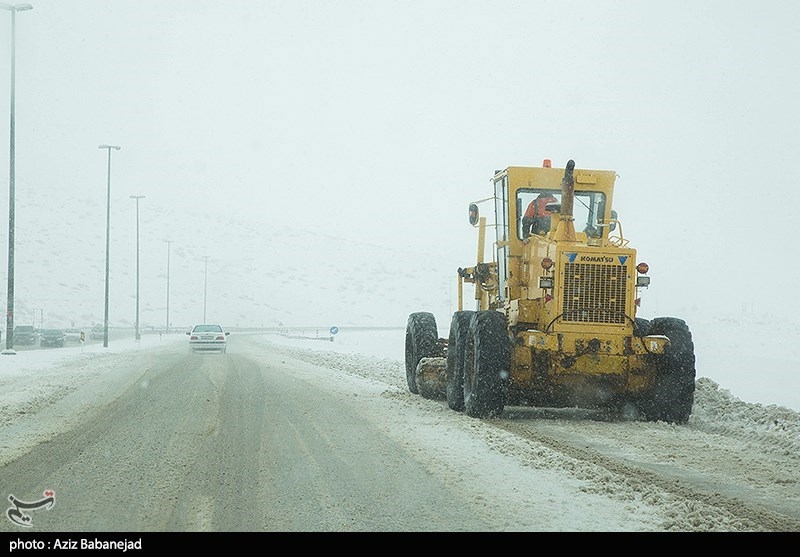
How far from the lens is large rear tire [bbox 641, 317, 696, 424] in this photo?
13164 mm

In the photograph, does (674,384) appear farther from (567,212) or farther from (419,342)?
(419,342)

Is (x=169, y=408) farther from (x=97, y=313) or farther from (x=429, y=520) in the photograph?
(x=97, y=313)

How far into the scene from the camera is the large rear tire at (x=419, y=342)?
60.6 ft

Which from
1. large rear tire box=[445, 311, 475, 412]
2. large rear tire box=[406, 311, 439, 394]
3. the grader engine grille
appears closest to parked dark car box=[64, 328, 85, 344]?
large rear tire box=[406, 311, 439, 394]

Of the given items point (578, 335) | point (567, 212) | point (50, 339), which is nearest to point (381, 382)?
point (567, 212)

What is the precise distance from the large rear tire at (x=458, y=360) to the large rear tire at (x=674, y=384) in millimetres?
2780

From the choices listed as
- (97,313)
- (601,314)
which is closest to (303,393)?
(601,314)

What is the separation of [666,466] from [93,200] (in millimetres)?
156364

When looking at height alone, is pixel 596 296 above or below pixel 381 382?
above

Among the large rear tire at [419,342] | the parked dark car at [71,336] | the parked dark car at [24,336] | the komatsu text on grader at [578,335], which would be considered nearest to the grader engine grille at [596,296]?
the komatsu text on grader at [578,335]

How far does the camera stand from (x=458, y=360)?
14.8 metres

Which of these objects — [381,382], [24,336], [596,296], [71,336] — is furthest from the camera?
[71,336]

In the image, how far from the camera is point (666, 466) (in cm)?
967

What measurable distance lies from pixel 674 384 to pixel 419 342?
6.44 meters
